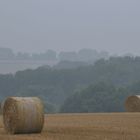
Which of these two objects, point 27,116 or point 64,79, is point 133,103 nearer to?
point 27,116

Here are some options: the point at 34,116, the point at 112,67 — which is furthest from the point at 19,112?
the point at 112,67

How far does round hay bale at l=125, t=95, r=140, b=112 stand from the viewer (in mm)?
30000

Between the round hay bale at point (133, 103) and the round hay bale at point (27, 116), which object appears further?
the round hay bale at point (133, 103)

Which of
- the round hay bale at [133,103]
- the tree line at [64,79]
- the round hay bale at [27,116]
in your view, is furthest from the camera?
the tree line at [64,79]

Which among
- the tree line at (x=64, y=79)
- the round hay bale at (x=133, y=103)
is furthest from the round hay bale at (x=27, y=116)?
the tree line at (x=64, y=79)

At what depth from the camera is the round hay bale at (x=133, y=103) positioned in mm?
30000

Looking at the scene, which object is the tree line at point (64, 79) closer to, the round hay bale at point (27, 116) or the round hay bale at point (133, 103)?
the round hay bale at point (133, 103)

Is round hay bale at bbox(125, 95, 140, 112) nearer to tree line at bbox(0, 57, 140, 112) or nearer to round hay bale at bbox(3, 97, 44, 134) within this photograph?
round hay bale at bbox(3, 97, 44, 134)

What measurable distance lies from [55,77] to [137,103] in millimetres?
133349

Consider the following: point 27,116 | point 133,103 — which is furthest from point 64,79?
point 27,116

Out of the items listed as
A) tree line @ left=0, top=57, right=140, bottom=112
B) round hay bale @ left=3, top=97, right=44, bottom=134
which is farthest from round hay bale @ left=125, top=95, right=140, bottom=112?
tree line @ left=0, top=57, right=140, bottom=112

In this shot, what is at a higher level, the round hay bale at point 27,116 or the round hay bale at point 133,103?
the round hay bale at point 27,116

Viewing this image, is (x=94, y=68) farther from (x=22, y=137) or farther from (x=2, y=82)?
(x=22, y=137)

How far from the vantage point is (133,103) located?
3028 centimetres
